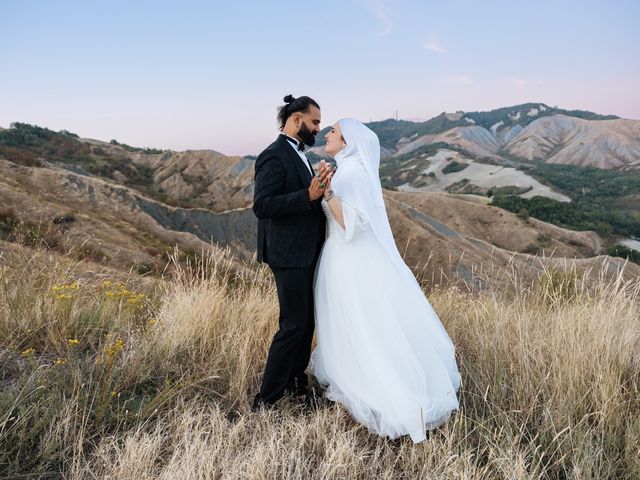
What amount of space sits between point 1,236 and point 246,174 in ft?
78.7

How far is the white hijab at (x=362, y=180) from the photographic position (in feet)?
8.54

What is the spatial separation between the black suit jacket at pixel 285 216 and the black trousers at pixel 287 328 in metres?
0.10

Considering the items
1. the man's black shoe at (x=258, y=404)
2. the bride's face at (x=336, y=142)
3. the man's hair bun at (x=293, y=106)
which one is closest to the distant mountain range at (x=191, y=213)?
the bride's face at (x=336, y=142)

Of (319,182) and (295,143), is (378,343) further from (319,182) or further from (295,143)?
(295,143)

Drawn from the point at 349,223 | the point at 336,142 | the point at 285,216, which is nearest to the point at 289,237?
the point at 285,216

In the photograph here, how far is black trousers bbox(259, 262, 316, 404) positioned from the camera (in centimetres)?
276

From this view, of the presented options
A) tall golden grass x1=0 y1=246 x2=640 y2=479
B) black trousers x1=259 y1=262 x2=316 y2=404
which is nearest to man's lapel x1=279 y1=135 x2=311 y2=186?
black trousers x1=259 y1=262 x2=316 y2=404

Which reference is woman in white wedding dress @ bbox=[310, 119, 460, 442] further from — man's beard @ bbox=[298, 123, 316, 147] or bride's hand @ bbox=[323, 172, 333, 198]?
man's beard @ bbox=[298, 123, 316, 147]

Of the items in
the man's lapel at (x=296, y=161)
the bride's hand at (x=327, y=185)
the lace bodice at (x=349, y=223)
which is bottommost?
the lace bodice at (x=349, y=223)

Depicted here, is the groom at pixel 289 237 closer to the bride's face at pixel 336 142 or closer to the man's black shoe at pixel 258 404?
the man's black shoe at pixel 258 404

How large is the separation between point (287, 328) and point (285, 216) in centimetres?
74

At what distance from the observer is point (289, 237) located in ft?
9.00

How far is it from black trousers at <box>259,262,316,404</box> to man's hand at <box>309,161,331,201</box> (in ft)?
1.73

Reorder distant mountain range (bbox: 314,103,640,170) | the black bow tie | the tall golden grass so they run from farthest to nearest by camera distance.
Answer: distant mountain range (bbox: 314,103,640,170), the black bow tie, the tall golden grass
